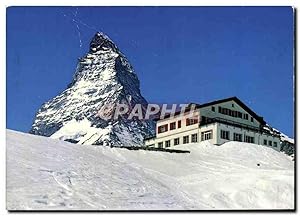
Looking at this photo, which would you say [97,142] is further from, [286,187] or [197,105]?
[286,187]

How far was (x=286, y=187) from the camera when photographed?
8.74m

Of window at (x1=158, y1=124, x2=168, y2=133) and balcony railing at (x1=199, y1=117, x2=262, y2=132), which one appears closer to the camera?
window at (x1=158, y1=124, x2=168, y2=133)

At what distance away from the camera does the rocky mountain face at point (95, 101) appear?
9.00m

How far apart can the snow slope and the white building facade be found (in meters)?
0.23

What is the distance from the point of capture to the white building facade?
9.45 m

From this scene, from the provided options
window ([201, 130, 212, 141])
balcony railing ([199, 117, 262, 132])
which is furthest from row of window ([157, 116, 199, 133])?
window ([201, 130, 212, 141])

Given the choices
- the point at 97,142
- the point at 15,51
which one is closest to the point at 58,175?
the point at 97,142

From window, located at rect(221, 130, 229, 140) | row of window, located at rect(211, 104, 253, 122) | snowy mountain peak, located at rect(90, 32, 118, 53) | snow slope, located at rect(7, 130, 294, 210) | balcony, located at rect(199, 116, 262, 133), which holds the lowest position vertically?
snow slope, located at rect(7, 130, 294, 210)

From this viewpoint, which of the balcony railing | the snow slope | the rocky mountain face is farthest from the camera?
the balcony railing

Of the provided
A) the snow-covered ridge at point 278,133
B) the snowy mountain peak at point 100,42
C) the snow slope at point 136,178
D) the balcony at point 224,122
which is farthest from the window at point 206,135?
the snowy mountain peak at point 100,42

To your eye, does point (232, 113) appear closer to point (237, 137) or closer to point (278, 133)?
point (237, 137)

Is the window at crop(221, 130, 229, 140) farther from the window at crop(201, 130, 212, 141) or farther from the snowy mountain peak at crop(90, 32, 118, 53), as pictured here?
the snowy mountain peak at crop(90, 32, 118, 53)

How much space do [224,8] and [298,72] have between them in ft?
3.43

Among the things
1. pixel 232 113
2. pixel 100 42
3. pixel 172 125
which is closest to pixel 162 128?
pixel 172 125
